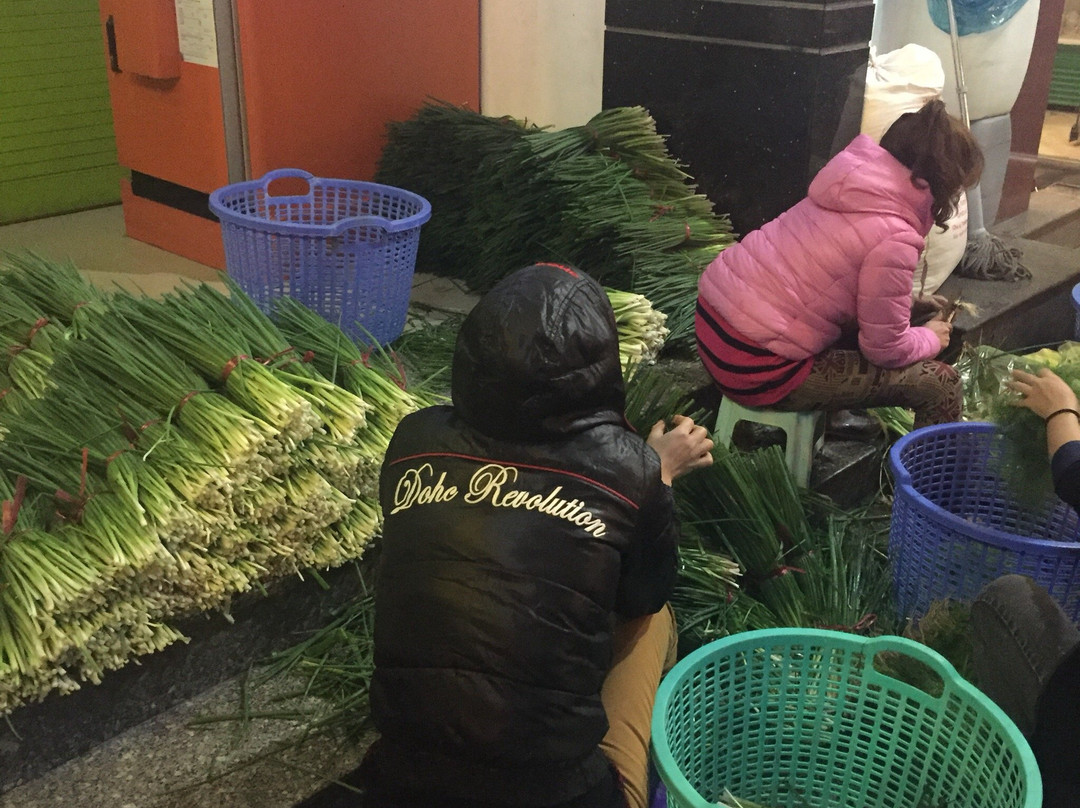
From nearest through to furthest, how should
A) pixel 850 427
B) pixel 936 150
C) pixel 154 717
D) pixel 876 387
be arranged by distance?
1. pixel 154 717
2. pixel 936 150
3. pixel 876 387
4. pixel 850 427

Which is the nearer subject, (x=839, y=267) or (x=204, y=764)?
(x=204, y=764)

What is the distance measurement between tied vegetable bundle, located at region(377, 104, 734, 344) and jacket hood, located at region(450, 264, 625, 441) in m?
1.65

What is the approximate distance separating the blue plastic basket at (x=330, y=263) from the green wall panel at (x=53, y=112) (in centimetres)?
226

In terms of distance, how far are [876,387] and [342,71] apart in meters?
2.19

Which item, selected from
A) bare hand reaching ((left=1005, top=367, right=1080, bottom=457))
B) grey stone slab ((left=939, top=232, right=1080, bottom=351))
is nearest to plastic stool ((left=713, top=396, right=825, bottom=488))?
bare hand reaching ((left=1005, top=367, right=1080, bottom=457))

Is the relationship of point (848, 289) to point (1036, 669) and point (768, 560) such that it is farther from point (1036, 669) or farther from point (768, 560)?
point (1036, 669)

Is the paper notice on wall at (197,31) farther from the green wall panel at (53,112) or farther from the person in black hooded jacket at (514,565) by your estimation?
the person in black hooded jacket at (514,565)

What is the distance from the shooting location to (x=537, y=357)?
141cm

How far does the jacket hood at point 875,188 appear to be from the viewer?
2391mm

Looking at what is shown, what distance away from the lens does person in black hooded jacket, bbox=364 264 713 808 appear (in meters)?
1.40

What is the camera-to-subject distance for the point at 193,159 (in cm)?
374

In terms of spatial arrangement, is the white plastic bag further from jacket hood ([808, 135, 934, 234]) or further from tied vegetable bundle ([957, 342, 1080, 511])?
tied vegetable bundle ([957, 342, 1080, 511])

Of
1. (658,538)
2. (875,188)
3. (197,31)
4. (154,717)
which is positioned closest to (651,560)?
(658,538)

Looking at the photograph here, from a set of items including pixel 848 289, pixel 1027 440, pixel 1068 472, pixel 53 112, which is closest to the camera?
pixel 1068 472
